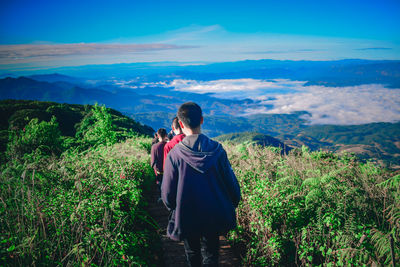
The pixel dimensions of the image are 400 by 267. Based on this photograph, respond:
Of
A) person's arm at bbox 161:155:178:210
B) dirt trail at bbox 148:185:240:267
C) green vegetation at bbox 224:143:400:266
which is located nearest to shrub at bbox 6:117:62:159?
dirt trail at bbox 148:185:240:267

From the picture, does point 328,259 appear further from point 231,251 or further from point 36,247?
point 36,247

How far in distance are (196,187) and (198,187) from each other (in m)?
0.02

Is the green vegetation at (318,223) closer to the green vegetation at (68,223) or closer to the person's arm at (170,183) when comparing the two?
the person's arm at (170,183)

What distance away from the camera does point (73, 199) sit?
2836mm

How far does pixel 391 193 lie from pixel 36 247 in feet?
17.2

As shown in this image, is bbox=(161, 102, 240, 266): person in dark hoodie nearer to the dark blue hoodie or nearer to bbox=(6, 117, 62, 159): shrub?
the dark blue hoodie

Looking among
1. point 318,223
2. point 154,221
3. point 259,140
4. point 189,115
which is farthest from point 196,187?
point 259,140

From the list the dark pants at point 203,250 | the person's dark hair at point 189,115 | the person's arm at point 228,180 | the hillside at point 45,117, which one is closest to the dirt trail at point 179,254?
the dark pants at point 203,250

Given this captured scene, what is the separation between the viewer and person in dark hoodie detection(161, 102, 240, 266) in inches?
86.2

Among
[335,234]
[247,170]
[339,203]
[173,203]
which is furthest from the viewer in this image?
[247,170]

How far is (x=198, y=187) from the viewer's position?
2197mm

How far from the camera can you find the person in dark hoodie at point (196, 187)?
2189mm

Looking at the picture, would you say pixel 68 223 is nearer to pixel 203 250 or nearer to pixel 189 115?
pixel 203 250

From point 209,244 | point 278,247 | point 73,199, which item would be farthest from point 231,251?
point 73,199
